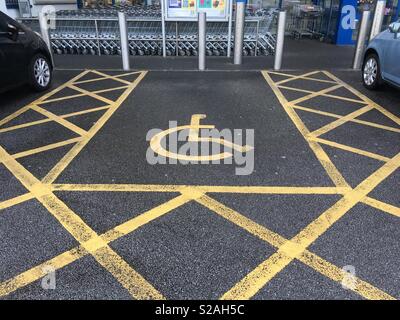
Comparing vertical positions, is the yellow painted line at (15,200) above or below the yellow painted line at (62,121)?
below

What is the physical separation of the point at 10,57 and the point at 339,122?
514 centimetres

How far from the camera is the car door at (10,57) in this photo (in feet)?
18.8

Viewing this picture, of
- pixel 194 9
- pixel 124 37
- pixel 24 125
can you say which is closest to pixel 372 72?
pixel 194 9

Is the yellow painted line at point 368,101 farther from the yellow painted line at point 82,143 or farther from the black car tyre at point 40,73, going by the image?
the black car tyre at point 40,73

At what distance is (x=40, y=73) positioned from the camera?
22.5 feet

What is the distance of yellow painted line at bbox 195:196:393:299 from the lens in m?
2.47

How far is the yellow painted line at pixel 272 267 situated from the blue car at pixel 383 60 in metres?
4.26

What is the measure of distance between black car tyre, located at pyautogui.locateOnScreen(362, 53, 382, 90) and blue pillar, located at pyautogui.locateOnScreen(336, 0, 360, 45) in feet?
18.7

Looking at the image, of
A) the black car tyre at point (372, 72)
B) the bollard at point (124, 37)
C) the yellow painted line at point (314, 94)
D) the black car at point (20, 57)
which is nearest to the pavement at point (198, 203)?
the yellow painted line at point (314, 94)

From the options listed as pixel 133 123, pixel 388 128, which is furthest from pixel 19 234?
pixel 388 128

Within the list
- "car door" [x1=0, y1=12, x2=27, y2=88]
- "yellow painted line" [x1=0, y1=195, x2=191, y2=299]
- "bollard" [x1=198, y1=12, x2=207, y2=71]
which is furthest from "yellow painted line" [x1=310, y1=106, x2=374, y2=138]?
"car door" [x1=0, y1=12, x2=27, y2=88]

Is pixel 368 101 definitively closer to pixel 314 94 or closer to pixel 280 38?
pixel 314 94

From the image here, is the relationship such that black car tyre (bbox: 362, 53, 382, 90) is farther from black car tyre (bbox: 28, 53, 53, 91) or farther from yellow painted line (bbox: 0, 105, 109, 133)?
black car tyre (bbox: 28, 53, 53, 91)

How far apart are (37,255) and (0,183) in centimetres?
139
